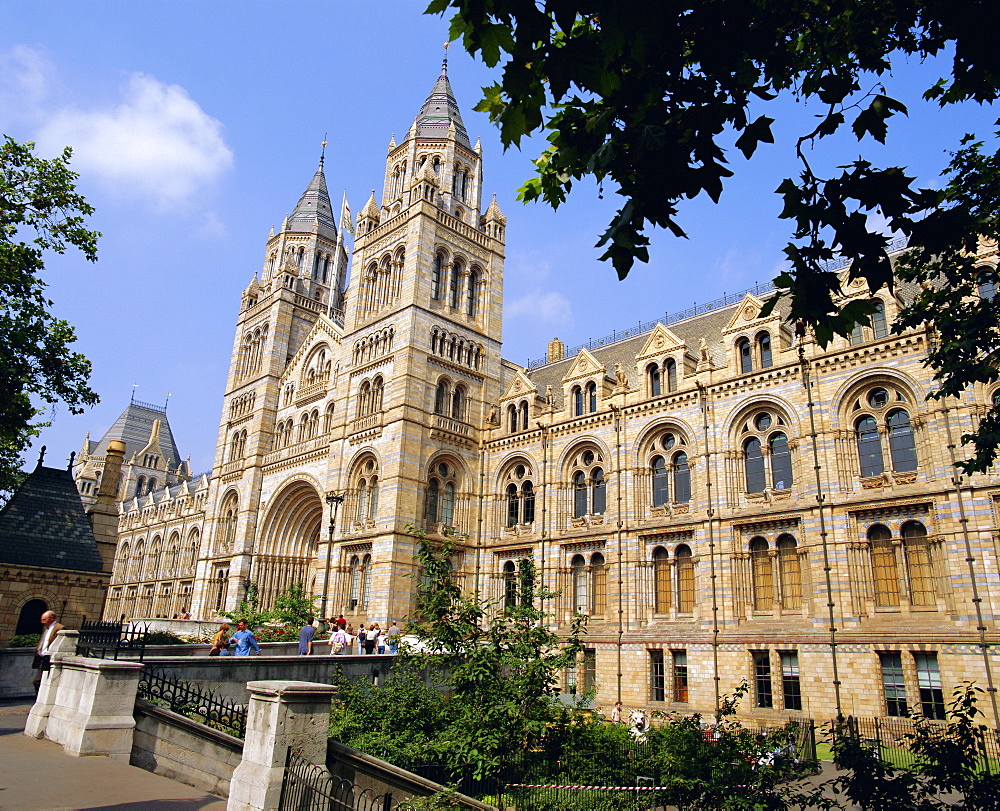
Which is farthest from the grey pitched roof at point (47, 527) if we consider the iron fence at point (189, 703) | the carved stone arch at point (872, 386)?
the carved stone arch at point (872, 386)

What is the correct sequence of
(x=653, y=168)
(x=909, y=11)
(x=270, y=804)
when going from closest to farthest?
(x=653, y=168)
(x=909, y=11)
(x=270, y=804)

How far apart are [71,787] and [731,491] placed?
2334 centimetres

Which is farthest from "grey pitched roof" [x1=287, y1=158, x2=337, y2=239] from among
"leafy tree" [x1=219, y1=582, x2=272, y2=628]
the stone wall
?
the stone wall

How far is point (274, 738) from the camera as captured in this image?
31.4 ft

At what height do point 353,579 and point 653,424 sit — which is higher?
point 653,424

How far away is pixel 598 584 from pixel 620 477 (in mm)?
4853

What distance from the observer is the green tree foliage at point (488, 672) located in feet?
40.3

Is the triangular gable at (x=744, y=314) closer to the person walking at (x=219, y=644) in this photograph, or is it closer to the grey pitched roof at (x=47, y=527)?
the person walking at (x=219, y=644)

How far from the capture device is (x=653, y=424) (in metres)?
30.8

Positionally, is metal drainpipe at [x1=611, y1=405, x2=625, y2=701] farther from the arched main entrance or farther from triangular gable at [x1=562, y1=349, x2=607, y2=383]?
the arched main entrance

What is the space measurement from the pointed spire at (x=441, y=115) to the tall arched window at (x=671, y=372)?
19.8m

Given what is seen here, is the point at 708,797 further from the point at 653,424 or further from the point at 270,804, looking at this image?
the point at 653,424

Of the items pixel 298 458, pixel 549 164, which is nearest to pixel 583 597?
pixel 298 458

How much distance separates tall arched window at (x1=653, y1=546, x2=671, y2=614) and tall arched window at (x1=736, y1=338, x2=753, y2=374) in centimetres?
821
